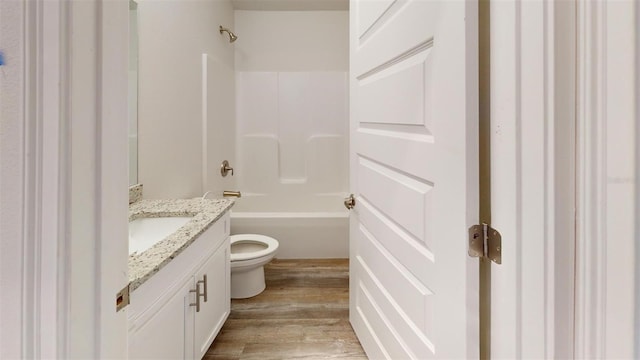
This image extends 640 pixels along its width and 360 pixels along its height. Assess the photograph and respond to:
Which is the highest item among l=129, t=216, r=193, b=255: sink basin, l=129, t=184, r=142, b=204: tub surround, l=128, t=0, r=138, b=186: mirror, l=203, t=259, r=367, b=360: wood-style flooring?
l=128, t=0, r=138, b=186: mirror

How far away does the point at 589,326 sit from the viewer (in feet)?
1.81

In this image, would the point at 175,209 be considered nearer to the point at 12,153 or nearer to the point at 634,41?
the point at 12,153

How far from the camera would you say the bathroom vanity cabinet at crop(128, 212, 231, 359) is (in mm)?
1035

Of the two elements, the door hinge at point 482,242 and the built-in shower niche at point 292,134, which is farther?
the built-in shower niche at point 292,134

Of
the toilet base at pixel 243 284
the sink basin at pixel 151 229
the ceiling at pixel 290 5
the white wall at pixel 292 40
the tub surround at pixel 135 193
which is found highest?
the ceiling at pixel 290 5

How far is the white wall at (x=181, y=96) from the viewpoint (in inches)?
77.8

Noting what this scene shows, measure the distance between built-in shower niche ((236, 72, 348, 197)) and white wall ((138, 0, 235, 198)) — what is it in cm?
36

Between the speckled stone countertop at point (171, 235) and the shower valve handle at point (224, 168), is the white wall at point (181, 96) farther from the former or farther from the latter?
the speckled stone countertop at point (171, 235)

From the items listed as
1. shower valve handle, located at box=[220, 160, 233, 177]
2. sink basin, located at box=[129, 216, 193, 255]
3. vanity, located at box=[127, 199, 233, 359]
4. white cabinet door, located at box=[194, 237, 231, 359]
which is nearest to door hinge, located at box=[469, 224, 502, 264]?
vanity, located at box=[127, 199, 233, 359]

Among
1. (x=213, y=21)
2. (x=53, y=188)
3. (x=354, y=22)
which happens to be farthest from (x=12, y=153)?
(x=213, y=21)

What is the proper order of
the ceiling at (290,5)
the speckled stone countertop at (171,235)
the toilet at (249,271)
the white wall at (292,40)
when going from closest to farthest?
the speckled stone countertop at (171,235) < the toilet at (249,271) < the ceiling at (290,5) < the white wall at (292,40)

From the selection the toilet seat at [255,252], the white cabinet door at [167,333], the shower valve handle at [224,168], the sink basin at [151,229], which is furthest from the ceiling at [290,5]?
the white cabinet door at [167,333]

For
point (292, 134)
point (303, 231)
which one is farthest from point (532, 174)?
point (292, 134)

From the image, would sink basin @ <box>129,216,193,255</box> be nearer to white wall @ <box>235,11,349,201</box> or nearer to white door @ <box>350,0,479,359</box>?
white door @ <box>350,0,479,359</box>
